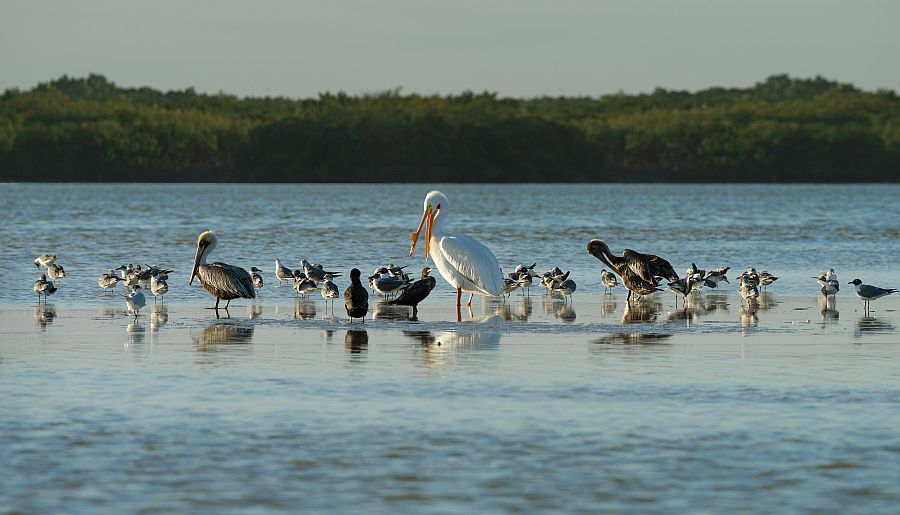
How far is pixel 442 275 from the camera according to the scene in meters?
18.4

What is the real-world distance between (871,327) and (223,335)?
6.58 meters

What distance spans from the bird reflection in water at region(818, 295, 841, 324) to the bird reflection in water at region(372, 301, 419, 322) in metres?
4.48

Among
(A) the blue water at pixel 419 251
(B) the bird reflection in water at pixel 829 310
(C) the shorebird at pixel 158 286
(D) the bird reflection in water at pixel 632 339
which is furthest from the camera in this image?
Result: (A) the blue water at pixel 419 251

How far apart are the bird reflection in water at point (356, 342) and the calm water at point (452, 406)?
3 centimetres

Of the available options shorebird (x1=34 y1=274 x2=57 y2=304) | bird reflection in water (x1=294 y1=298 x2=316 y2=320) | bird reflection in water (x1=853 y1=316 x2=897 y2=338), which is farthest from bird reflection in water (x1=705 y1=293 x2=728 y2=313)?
shorebird (x1=34 y1=274 x2=57 y2=304)

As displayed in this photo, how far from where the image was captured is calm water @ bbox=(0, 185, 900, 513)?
809 cm

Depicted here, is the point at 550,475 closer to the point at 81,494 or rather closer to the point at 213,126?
the point at 81,494

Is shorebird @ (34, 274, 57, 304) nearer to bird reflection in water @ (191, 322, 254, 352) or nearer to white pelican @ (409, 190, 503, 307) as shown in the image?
bird reflection in water @ (191, 322, 254, 352)

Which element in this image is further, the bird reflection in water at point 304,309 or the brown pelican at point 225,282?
the brown pelican at point 225,282

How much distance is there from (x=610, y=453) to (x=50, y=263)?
583 inches

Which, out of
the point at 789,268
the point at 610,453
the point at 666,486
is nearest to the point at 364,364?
the point at 610,453

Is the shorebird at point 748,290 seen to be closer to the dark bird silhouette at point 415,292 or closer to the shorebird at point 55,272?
the dark bird silhouette at point 415,292

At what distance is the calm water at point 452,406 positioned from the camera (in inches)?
319

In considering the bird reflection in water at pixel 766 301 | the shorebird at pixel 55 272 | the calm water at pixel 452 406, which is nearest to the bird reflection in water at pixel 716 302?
the calm water at pixel 452 406
